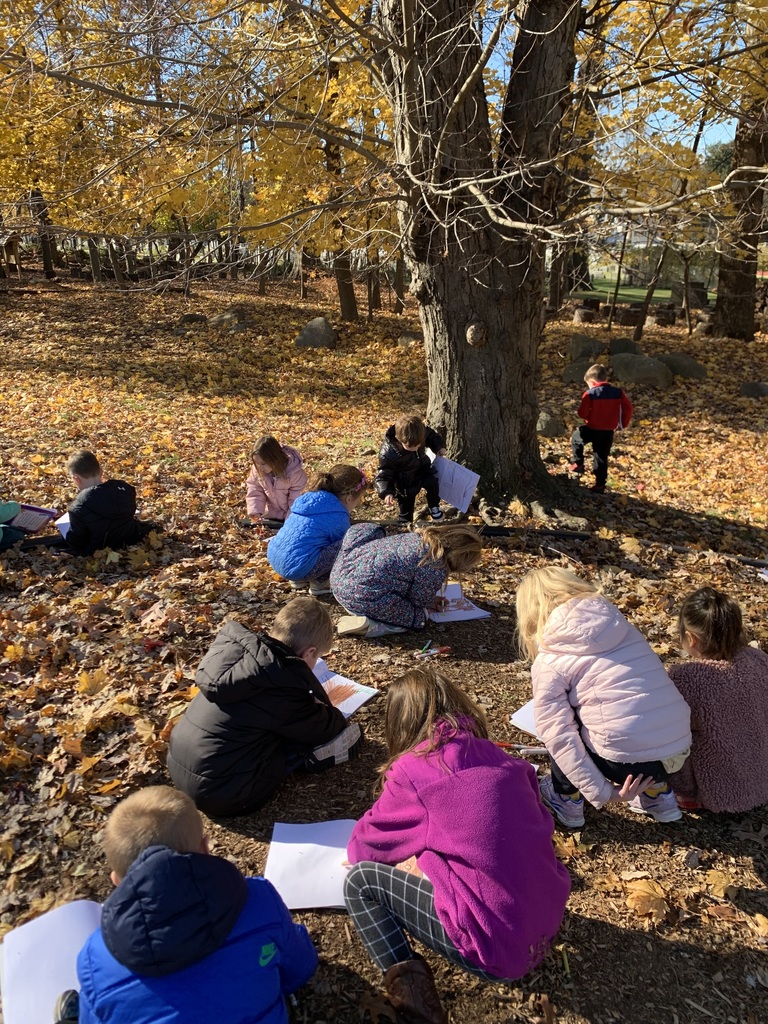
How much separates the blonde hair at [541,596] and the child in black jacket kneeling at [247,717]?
94 centimetres

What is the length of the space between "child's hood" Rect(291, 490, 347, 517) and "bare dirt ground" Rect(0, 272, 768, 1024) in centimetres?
64

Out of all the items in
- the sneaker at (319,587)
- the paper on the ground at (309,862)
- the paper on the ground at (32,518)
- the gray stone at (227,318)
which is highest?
the gray stone at (227,318)

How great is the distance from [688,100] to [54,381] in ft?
38.2

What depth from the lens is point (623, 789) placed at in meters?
2.91

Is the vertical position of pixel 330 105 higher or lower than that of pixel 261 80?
higher

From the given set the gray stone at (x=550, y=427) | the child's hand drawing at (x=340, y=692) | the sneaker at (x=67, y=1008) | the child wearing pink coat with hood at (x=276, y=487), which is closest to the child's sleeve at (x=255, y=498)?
the child wearing pink coat with hood at (x=276, y=487)

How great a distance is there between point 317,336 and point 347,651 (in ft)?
42.2

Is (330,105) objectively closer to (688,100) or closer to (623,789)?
(688,100)

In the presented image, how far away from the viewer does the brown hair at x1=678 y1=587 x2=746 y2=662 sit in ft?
9.95

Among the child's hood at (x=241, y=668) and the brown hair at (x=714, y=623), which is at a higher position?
the brown hair at (x=714, y=623)

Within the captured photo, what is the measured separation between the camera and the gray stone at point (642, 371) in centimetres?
1320

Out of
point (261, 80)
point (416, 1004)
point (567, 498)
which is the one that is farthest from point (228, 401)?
point (416, 1004)

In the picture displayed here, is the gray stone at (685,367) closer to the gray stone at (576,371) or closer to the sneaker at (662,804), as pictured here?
the gray stone at (576,371)

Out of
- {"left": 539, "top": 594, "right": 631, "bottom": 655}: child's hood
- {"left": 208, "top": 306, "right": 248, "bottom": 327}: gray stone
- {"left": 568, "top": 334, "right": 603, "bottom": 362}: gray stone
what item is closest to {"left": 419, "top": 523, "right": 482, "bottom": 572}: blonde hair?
{"left": 539, "top": 594, "right": 631, "bottom": 655}: child's hood
